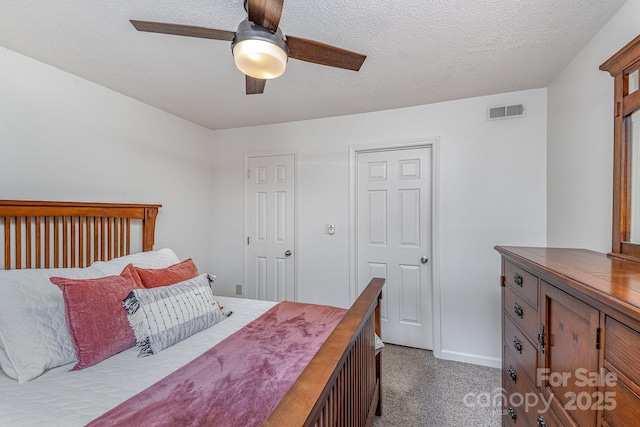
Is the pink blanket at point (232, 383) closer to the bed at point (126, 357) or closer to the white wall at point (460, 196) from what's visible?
the bed at point (126, 357)

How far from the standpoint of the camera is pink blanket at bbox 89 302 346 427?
922 mm

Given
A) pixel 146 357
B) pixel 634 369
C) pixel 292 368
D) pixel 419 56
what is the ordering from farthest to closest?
1. pixel 419 56
2. pixel 146 357
3. pixel 292 368
4. pixel 634 369

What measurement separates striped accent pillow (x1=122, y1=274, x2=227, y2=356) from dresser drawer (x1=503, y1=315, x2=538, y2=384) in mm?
1649

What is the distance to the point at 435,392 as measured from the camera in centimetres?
210

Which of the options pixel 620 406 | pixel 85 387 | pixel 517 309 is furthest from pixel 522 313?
pixel 85 387

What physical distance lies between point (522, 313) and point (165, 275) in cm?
201

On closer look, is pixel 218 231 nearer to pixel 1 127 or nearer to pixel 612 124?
pixel 1 127

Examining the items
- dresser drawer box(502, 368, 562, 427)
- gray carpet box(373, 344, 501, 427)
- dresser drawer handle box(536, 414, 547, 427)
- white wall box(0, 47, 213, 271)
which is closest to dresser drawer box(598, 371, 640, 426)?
dresser drawer box(502, 368, 562, 427)

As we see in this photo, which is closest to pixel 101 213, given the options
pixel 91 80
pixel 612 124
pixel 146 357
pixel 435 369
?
pixel 91 80

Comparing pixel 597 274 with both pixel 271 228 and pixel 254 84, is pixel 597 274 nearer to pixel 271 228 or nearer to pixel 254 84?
pixel 254 84

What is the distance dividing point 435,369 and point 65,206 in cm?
314

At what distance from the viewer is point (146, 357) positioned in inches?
52.6

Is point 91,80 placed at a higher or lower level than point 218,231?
higher

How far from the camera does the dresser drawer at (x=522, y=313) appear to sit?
1207 mm
